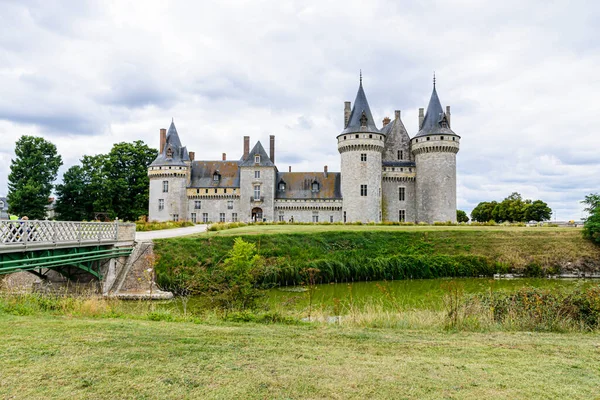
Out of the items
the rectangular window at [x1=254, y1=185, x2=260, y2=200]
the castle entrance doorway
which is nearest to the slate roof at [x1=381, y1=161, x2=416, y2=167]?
the rectangular window at [x1=254, y1=185, x2=260, y2=200]

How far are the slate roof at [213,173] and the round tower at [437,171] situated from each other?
18.2 metres

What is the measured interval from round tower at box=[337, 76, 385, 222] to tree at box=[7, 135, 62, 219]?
26.2 m

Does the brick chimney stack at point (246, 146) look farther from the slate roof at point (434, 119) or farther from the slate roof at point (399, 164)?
the slate roof at point (434, 119)

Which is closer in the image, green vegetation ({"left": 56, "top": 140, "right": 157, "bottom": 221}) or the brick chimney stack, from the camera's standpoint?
green vegetation ({"left": 56, "top": 140, "right": 157, "bottom": 221})

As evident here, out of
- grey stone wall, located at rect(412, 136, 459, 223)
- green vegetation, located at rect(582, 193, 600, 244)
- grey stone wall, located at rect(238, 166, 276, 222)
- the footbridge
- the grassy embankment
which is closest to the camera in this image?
the footbridge

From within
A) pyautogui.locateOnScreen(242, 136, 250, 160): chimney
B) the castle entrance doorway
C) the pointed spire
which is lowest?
the castle entrance doorway

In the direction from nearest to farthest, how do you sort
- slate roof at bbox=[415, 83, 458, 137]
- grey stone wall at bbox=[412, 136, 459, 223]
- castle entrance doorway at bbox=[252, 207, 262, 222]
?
grey stone wall at bbox=[412, 136, 459, 223]
slate roof at bbox=[415, 83, 458, 137]
castle entrance doorway at bbox=[252, 207, 262, 222]

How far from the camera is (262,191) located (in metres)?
40.4

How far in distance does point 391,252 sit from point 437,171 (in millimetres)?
16734

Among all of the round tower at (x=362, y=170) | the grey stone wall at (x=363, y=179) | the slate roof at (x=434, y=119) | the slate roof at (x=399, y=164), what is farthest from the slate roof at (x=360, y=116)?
the slate roof at (x=434, y=119)

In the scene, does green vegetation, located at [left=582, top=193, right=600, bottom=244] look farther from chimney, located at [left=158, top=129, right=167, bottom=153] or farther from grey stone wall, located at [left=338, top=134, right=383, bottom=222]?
chimney, located at [left=158, top=129, right=167, bottom=153]

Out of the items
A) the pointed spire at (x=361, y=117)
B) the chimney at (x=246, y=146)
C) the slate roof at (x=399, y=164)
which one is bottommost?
the slate roof at (x=399, y=164)

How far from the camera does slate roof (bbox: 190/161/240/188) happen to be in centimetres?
4166

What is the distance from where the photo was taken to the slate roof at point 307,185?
40.9m
